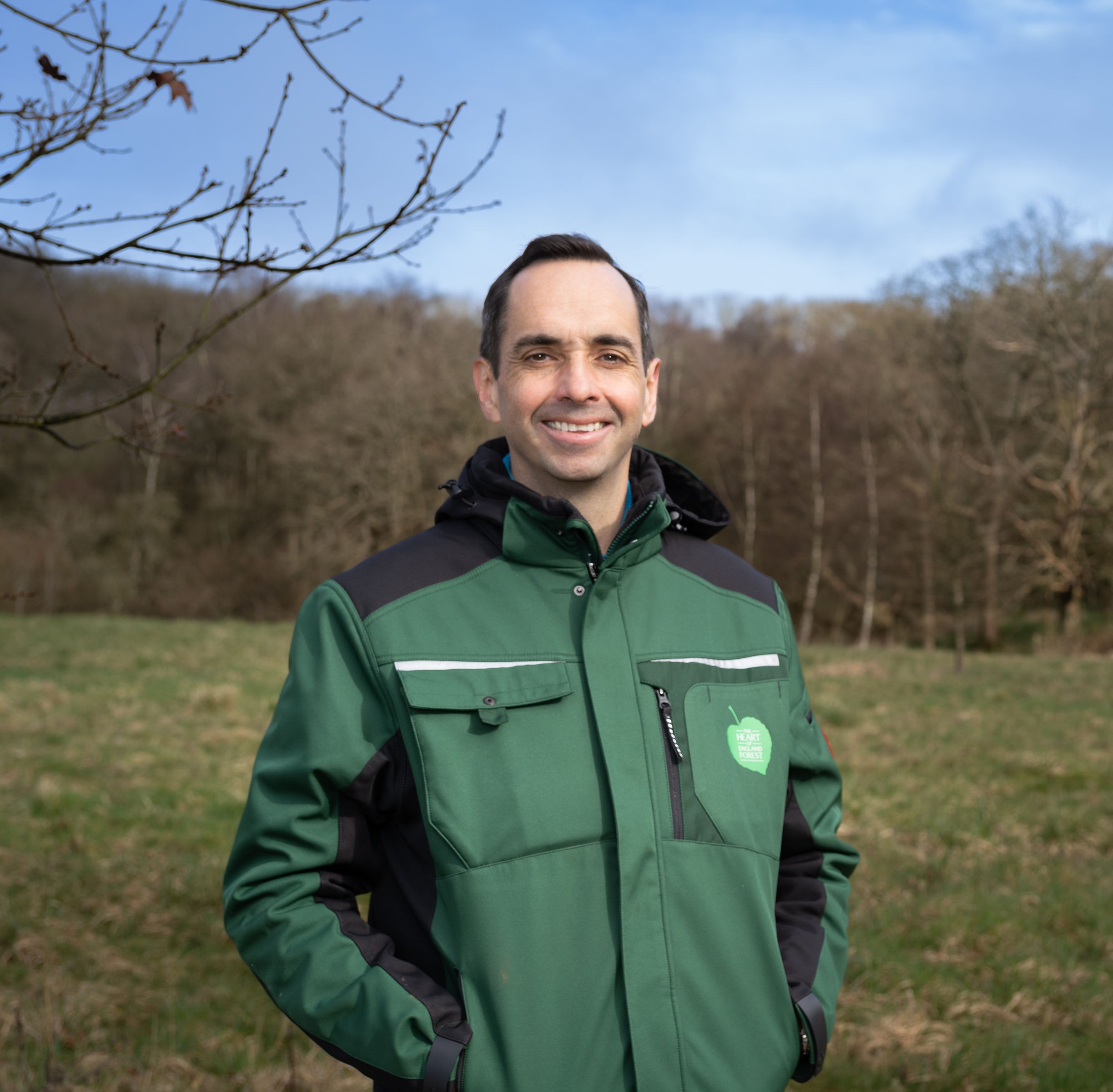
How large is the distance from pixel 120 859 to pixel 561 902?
18.4 feet

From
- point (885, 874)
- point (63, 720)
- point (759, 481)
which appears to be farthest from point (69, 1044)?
point (759, 481)

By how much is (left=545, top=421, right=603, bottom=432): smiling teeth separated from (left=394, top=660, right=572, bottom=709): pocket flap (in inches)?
20.1

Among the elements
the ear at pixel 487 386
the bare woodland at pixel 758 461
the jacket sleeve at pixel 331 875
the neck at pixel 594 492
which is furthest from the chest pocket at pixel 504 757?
the bare woodland at pixel 758 461

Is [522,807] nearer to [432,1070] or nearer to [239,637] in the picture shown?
[432,1070]

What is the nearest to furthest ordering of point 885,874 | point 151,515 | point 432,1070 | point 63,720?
1. point 432,1070
2. point 885,874
3. point 63,720
4. point 151,515

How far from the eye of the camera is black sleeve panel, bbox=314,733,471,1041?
1.75m

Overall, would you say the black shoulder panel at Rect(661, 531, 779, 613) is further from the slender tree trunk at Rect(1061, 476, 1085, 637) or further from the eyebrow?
the slender tree trunk at Rect(1061, 476, 1085, 637)

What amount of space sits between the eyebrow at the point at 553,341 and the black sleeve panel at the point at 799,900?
3.48 feet

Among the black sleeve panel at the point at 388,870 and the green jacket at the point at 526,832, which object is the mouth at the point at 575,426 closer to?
the green jacket at the point at 526,832

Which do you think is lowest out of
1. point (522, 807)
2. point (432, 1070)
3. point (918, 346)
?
point (432, 1070)

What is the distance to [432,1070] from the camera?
1.62 meters

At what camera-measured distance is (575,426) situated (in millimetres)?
2057

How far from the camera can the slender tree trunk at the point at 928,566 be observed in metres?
27.6

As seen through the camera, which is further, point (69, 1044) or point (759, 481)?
point (759, 481)
